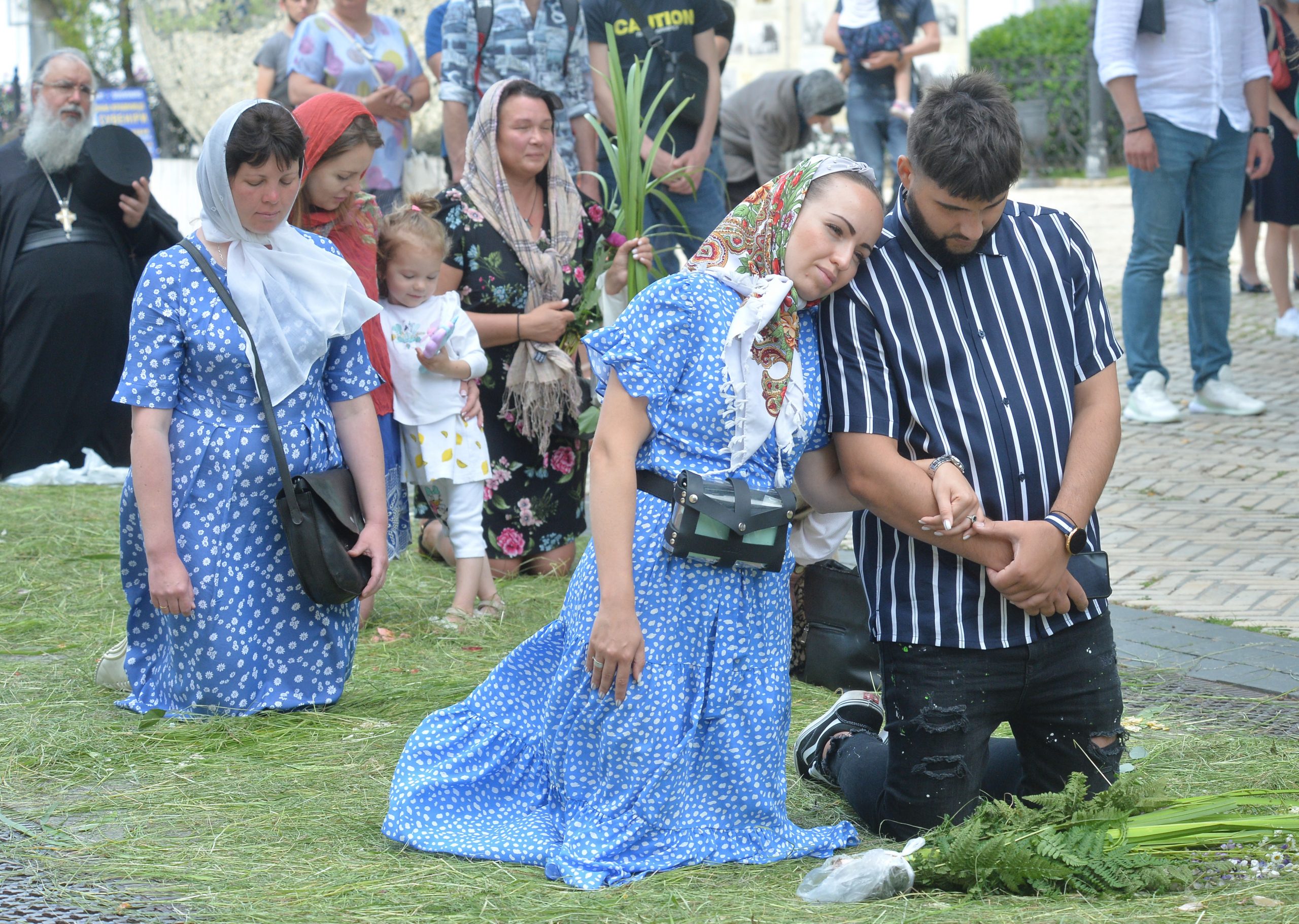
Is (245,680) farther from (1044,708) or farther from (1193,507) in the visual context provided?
(1193,507)

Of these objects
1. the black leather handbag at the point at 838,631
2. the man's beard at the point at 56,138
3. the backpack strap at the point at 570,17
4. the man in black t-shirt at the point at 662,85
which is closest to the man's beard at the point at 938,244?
the black leather handbag at the point at 838,631

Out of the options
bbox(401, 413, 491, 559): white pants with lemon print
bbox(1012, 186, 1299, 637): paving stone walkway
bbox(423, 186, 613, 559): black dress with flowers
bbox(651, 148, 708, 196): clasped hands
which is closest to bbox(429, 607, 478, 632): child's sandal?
bbox(401, 413, 491, 559): white pants with lemon print

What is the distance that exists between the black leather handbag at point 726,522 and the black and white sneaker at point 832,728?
86 cm

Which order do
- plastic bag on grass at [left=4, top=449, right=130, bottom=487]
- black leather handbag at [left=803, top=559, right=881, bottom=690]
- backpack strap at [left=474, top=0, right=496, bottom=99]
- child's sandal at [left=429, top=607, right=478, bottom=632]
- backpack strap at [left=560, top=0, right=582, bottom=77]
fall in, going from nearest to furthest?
1. black leather handbag at [left=803, top=559, right=881, bottom=690]
2. child's sandal at [left=429, top=607, right=478, bottom=632]
3. backpack strap at [left=474, top=0, right=496, bottom=99]
4. backpack strap at [left=560, top=0, right=582, bottom=77]
5. plastic bag on grass at [left=4, top=449, right=130, bottom=487]

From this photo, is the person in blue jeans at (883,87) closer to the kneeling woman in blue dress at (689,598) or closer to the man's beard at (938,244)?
the man's beard at (938,244)

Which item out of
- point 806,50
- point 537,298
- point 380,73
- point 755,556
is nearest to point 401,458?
point 537,298

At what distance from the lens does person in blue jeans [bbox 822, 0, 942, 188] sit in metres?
10.2

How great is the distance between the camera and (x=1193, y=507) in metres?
6.42

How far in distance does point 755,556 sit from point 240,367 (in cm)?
172

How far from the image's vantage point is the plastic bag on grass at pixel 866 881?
2883 millimetres

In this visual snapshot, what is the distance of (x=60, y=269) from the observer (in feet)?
25.3

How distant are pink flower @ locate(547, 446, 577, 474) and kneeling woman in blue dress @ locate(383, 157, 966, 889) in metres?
2.75

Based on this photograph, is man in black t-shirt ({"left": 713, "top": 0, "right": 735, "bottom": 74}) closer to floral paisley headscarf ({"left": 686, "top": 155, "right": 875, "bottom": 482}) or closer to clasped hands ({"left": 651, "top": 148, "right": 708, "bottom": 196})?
clasped hands ({"left": 651, "top": 148, "right": 708, "bottom": 196})

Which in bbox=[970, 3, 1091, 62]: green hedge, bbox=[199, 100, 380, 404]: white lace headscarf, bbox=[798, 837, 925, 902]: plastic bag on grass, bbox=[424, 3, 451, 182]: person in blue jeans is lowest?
bbox=[798, 837, 925, 902]: plastic bag on grass
